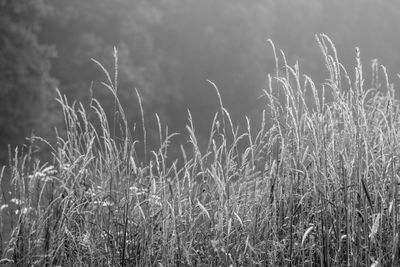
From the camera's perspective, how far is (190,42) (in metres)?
24.0

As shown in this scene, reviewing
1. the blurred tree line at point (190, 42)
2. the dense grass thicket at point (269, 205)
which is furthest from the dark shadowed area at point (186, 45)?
the dense grass thicket at point (269, 205)

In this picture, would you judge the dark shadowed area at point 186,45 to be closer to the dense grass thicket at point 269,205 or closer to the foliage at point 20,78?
the foliage at point 20,78

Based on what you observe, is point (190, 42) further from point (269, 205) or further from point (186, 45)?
point (269, 205)

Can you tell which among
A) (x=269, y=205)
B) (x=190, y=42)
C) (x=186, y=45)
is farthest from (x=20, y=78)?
(x=269, y=205)

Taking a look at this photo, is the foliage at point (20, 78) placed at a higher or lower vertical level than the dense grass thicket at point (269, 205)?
higher

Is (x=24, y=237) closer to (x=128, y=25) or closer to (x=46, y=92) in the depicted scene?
(x=46, y=92)

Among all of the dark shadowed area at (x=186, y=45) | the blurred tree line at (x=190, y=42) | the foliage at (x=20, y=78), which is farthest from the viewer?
the blurred tree line at (x=190, y=42)

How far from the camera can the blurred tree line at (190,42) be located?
2116cm

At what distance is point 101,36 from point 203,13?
4.02 m

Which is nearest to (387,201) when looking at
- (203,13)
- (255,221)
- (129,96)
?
(255,221)

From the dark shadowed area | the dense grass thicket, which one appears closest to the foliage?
the dark shadowed area

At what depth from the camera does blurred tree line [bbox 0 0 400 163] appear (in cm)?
2116

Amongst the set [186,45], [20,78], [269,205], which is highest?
[186,45]

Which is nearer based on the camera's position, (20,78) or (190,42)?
(20,78)
